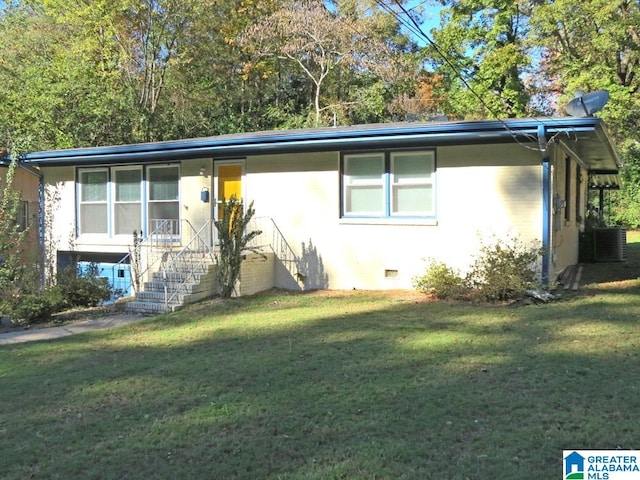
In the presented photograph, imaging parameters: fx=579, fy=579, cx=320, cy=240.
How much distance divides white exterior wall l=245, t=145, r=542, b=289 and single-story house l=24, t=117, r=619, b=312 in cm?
2

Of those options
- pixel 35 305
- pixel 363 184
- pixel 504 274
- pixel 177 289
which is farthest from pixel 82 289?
pixel 504 274

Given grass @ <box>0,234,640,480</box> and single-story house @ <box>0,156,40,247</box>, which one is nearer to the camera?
grass @ <box>0,234,640,480</box>

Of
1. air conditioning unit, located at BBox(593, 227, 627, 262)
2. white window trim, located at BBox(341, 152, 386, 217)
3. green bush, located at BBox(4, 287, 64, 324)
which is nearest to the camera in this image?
green bush, located at BBox(4, 287, 64, 324)

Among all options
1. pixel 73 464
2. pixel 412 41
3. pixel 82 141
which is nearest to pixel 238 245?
pixel 73 464

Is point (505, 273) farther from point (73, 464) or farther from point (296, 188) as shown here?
point (73, 464)

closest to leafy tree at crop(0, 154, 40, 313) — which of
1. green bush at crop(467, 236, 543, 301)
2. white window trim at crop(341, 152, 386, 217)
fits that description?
white window trim at crop(341, 152, 386, 217)

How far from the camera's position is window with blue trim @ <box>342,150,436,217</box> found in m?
11.4

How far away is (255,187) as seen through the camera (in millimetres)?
12852

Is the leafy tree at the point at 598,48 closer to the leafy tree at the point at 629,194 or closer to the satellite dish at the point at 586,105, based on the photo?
the leafy tree at the point at 629,194

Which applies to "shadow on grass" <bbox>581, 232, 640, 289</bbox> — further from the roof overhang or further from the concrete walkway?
the concrete walkway

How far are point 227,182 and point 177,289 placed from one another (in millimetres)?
3293

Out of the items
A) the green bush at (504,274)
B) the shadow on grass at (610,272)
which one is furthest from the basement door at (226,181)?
the shadow on grass at (610,272)

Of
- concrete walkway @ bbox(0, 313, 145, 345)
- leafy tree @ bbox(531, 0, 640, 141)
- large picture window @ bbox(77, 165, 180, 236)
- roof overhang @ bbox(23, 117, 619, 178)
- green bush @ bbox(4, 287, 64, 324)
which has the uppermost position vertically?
leafy tree @ bbox(531, 0, 640, 141)

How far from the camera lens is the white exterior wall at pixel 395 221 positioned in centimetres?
1070
